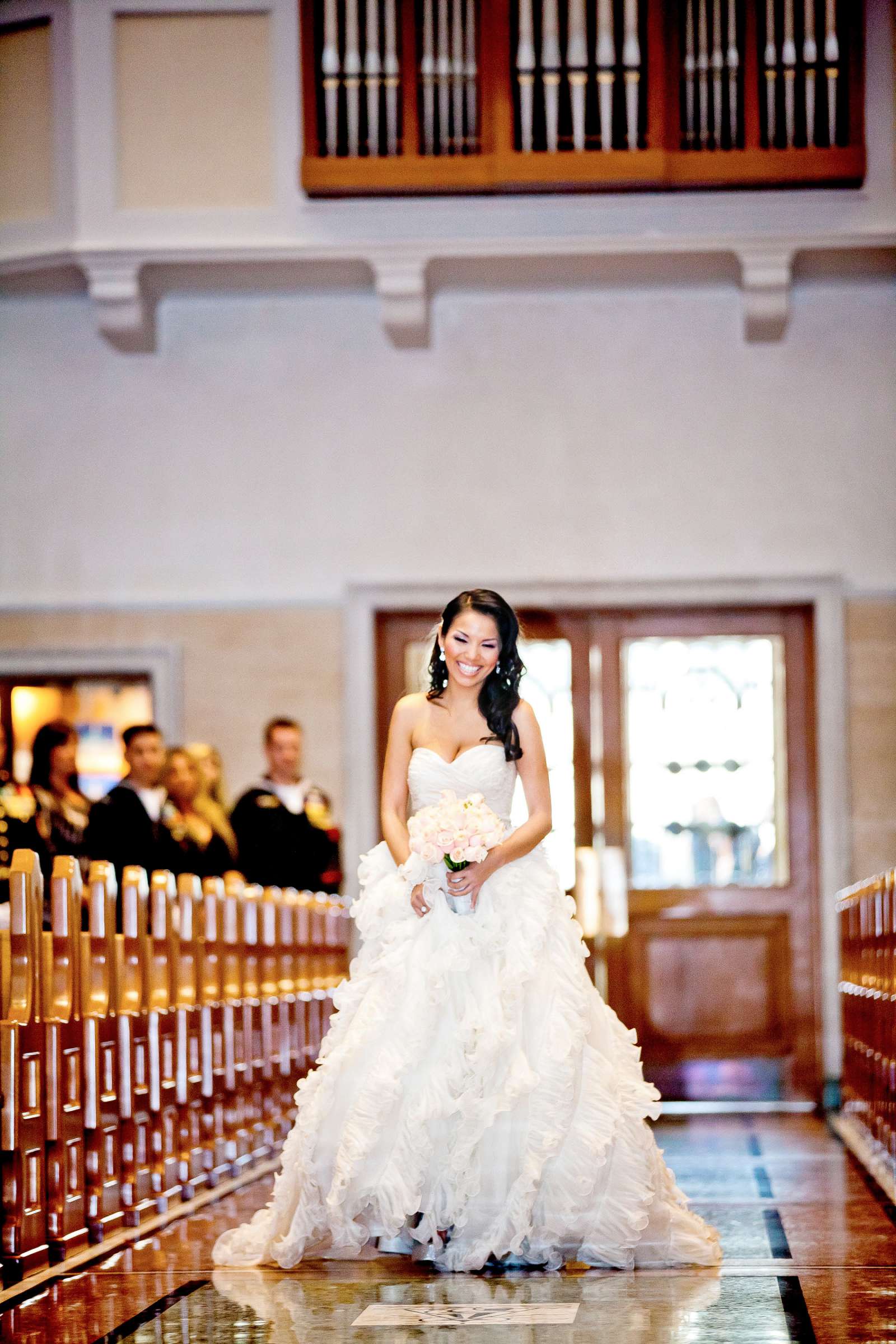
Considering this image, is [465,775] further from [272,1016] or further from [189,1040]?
[272,1016]

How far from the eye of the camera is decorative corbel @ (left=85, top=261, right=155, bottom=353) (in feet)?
34.4

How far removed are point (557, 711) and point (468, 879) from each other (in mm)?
6293

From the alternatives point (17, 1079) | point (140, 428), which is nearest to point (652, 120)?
point (140, 428)

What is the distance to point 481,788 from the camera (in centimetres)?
511

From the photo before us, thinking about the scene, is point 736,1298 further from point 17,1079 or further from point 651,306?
point 651,306

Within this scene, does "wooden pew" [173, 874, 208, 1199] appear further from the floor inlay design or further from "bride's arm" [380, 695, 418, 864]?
the floor inlay design

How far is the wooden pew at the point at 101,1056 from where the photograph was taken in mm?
5438

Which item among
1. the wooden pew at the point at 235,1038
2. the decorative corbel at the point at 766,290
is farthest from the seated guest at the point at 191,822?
the decorative corbel at the point at 766,290

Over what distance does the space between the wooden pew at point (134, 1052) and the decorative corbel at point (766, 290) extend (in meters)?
5.79

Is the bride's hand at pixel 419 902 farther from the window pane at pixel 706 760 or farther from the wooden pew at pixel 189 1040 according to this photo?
the window pane at pixel 706 760

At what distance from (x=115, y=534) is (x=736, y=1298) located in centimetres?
748

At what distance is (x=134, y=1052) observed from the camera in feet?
19.6

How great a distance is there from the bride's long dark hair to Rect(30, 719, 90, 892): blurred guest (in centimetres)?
301

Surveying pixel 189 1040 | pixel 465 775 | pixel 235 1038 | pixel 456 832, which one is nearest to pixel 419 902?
pixel 456 832
